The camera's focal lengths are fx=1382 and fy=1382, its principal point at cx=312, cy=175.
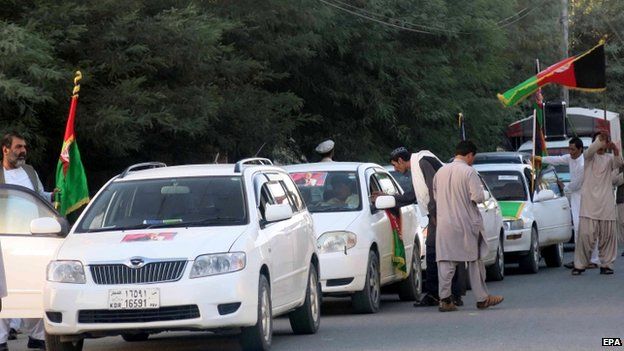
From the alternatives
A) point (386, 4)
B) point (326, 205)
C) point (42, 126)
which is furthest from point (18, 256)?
point (386, 4)

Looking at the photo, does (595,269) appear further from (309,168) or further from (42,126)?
(42,126)

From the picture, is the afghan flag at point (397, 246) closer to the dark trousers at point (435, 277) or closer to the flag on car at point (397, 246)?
the flag on car at point (397, 246)

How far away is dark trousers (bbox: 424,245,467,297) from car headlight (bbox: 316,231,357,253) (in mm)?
1321

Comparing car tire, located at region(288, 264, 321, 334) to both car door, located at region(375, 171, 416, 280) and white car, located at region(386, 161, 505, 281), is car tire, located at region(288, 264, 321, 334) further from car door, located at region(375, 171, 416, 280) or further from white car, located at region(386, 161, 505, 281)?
white car, located at region(386, 161, 505, 281)

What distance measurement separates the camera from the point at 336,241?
14.6 meters

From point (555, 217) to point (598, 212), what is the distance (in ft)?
7.34

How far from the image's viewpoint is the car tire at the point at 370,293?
1477 centimetres

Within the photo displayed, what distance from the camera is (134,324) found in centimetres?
1060

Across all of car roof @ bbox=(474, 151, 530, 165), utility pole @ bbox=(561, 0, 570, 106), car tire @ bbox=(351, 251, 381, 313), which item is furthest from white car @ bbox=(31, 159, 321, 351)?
utility pole @ bbox=(561, 0, 570, 106)

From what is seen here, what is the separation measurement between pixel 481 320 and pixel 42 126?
7438 mm

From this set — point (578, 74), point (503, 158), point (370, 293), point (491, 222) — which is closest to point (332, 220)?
point (370, 293)

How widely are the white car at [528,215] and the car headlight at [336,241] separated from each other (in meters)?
6.32

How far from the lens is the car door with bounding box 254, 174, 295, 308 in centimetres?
1168

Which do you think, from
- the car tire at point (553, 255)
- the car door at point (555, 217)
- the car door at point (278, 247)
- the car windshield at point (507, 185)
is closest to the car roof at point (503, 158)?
the car door at point (555, 217)
